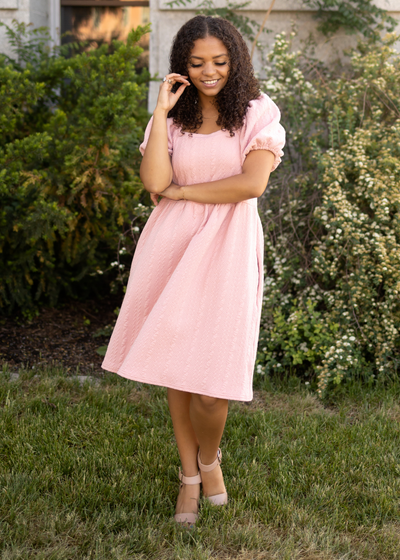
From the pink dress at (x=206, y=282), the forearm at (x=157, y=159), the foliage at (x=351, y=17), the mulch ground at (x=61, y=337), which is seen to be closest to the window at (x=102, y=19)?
the foliage at (x=351, y=17)

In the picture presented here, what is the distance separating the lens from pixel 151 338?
210 cm

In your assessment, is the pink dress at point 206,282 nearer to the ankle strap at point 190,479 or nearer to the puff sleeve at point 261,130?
the puff sleeve at point 261,130

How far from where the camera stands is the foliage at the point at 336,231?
3367mm

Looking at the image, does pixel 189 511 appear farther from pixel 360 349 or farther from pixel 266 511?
pixel 360 349

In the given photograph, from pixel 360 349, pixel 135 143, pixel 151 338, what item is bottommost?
pixel 360 349

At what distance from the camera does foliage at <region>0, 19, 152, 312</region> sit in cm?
385

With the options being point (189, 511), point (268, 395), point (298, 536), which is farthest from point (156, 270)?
point (268, 395)

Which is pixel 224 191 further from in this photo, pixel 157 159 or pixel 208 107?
pixel 208 107

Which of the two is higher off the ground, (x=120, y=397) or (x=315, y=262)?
(x=315, y=262)

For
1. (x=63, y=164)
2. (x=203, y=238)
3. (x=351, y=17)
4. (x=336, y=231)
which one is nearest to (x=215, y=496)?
(x=203, y=238)

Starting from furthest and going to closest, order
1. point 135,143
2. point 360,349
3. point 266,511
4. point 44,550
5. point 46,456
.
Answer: point 135,143, point 360,349, point 46,456, point 266,511, point 44,550

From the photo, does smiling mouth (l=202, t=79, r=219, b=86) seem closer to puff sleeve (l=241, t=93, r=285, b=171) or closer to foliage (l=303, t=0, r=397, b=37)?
puff sleeve (l=241, t=93, r=285, b=171)

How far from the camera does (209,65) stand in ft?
6.97

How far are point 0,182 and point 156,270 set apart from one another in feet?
6.48
